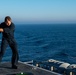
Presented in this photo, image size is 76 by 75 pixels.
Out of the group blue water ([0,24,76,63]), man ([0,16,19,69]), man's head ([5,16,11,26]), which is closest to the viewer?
man's head ([5,16,11,26])

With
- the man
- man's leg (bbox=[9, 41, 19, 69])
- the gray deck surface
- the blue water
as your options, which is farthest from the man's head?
the blue water

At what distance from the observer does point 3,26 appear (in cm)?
1269

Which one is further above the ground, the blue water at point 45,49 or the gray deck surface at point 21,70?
the gray deck surface at point 21,70

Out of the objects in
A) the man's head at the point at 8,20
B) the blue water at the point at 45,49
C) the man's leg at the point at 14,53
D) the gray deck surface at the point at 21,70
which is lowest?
the blue water at the point at 45,49

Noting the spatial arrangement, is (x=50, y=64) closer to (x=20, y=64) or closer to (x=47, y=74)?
(x=20, y=64)

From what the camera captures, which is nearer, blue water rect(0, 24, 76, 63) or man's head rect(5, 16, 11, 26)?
man's head rect(5, 16, 11, 26)

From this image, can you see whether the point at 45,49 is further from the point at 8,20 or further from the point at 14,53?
the point at 8,20

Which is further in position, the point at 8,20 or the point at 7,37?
the point at 7,37

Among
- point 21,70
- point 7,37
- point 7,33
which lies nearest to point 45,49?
point 21,70

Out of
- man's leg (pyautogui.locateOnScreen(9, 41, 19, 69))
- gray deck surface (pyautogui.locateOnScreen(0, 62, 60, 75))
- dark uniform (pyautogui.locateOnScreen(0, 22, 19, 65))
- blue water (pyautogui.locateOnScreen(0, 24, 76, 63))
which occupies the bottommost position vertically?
blue water (pyautogui.locateOnScreen(0, 24, 76, 63))

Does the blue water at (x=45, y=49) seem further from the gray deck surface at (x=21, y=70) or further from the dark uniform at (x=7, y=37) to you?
the dark uniform at (x=7, y=37)

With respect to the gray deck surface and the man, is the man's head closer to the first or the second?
the man

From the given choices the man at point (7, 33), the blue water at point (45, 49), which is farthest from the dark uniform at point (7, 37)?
the blue water at point (45, 49)

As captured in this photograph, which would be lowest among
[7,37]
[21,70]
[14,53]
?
[21,70]
